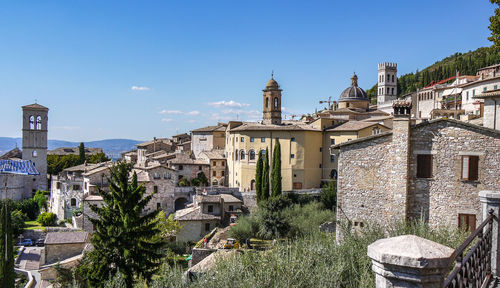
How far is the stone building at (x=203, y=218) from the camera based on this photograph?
37.3 meters

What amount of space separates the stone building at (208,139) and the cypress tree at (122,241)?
4178 centimetres

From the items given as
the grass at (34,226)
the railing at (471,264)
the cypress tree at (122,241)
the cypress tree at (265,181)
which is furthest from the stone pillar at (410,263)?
the grass at (34,226)

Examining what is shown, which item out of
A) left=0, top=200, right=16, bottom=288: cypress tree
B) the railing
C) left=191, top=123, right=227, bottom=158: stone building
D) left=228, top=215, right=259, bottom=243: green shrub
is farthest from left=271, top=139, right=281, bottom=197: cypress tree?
the railing

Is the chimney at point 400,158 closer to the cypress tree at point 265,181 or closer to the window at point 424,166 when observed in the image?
the window at point 424,166

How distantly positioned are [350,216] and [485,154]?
19.1 feet

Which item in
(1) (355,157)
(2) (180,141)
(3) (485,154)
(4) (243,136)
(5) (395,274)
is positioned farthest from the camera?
(2) (180,141)

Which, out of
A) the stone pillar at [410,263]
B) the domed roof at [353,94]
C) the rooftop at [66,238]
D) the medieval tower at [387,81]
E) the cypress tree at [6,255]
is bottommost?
the rooftop at [66,238]

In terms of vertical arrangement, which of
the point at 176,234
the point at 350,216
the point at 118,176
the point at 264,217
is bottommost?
the point at 176,234

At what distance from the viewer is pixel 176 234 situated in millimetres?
36875

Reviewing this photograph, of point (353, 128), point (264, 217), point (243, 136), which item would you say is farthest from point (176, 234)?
point (353, 128)

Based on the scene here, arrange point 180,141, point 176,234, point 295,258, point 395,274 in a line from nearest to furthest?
point 395,274
point 295,258
point 176,234
point 180,141

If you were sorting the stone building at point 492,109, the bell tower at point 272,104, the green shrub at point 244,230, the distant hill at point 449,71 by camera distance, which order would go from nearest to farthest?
the stone building at point 492,109 → the green shrub at point 244,230 → the bell tower at point 272,104 → the distant hill at point 449,71

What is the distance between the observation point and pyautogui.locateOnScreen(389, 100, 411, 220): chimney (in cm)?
1579

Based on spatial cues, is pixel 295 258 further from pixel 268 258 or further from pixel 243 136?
pixel 243 136
